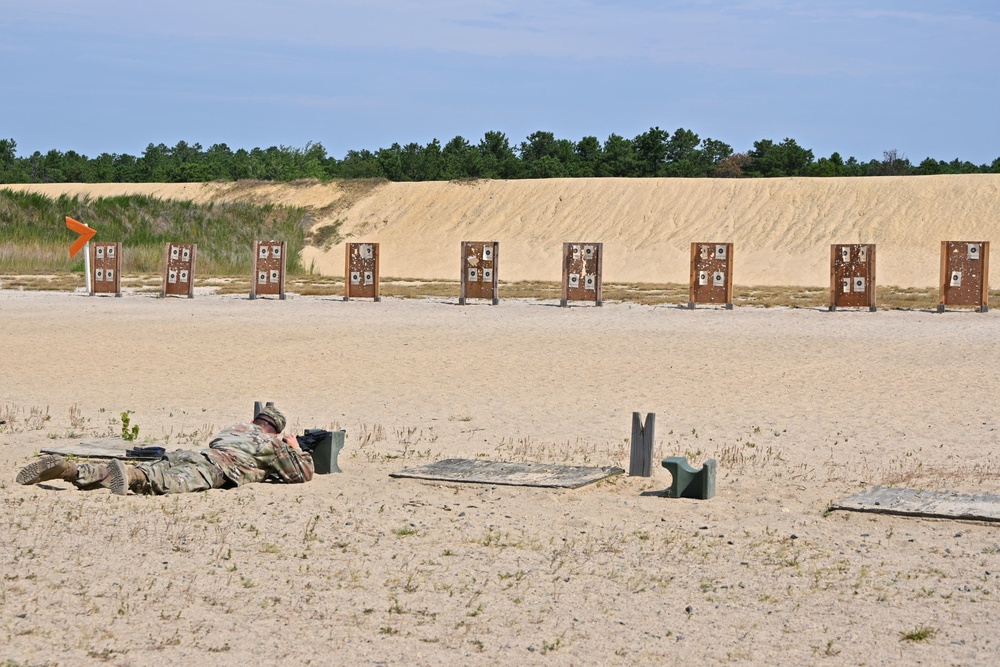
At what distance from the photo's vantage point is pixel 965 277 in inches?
1094

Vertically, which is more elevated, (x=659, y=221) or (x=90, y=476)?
(x=659, y=221)

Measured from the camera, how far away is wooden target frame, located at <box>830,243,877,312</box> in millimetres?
27422

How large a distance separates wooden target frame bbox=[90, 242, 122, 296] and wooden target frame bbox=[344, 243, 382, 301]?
16.1ft

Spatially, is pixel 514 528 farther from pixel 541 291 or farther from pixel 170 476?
pixel 541 291

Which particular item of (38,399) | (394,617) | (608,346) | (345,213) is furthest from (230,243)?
(394,617)

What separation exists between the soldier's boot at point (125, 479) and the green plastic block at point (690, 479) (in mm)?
Result: 3141

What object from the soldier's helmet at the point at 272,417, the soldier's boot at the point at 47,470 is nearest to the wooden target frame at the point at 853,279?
the soldier's helmet at the point at 272,417

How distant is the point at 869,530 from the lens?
25.1 feet

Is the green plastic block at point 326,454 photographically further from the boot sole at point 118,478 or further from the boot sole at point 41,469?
the boot sole at point 41,469

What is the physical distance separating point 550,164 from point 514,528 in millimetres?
63435

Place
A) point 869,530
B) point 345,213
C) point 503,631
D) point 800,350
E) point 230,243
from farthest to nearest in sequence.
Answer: point 345,213
point 230,243
point 800,350
point 869,530
point 503,631

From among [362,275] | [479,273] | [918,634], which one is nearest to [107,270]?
[362,275]

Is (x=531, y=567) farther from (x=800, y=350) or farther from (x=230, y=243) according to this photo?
(x=230, y=243)

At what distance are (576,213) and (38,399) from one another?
46.8m
